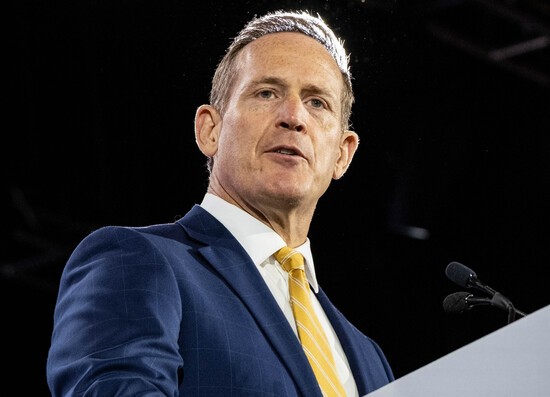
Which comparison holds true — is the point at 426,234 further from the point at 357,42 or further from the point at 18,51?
the point at 18,51

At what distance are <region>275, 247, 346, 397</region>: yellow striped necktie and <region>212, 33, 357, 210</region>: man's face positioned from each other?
11 centimetres

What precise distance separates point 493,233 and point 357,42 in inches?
53.0

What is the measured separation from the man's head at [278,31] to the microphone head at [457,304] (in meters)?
0.39

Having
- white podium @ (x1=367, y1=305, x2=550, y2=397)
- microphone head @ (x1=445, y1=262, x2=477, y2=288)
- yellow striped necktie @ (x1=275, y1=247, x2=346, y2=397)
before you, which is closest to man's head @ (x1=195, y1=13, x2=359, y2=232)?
yellow striped necktie @ (x1=275, y1=247, x2=346, y2=397)

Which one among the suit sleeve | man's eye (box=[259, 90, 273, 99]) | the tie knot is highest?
man's eye (box=[259, 90, 273, 99])

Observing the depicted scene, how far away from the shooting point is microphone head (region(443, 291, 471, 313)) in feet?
4.46

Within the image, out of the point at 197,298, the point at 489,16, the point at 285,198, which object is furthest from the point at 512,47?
the point at 197,298

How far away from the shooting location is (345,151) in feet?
Result: 5.32

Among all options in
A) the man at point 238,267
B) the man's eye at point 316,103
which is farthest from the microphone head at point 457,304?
the man's eye at point 316,103

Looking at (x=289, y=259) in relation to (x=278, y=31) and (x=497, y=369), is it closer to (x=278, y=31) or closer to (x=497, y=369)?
(x=278, y=31)

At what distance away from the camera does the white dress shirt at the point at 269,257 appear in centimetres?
127

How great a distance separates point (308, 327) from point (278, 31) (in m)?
0.55

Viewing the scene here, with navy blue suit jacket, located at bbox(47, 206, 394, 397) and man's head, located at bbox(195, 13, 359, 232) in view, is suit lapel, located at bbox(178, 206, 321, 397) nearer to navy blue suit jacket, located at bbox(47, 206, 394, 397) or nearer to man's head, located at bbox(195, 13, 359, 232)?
navy blue suit jacket, located at bbox(47, 206, 394, 397)

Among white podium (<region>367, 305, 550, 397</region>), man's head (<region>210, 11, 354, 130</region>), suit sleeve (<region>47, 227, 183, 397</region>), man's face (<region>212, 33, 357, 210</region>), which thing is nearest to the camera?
white podium (<region>367, 305, 550, 397</region>)
